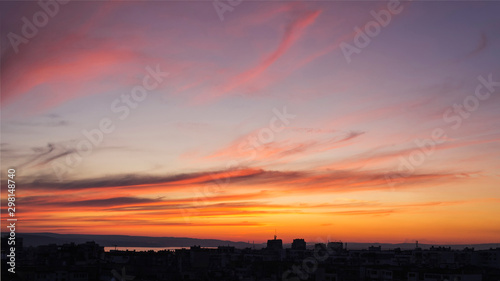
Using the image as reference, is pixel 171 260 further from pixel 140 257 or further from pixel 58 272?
pixel 58 272

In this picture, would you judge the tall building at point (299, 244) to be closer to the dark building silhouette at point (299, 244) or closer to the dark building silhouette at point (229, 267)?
the dark building silhouette at point (299, 244)

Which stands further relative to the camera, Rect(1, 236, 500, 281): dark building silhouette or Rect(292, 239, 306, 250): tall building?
Rect(292, 239, 306, 250): tall building

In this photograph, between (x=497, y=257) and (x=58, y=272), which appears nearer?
(x=58, y=272)

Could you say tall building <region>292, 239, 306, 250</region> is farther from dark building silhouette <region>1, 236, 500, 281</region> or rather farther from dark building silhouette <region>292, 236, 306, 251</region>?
dark building silhouette <region>1, 236, 500, 281</region>

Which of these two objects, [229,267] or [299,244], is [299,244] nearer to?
[299,244]

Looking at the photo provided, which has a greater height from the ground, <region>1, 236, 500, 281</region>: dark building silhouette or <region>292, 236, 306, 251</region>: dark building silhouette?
<region>1, 236, 500, 281</region>: dark building silhouette

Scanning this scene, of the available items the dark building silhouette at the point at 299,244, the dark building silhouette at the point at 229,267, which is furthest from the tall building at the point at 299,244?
the dark building silhouette at the point at 229,267

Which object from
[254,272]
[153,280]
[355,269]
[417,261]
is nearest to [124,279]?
[153,280]

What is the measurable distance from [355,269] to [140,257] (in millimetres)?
42575

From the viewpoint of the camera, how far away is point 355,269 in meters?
77.8

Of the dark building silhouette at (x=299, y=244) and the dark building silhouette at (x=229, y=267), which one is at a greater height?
the dark building silhouette at (x=229, y=267)

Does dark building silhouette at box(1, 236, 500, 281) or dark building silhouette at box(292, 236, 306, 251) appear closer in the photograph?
dark building silhouette at box(1, 236, 500, 281)

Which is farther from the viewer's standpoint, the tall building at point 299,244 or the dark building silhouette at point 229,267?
the tall building at point 299,244

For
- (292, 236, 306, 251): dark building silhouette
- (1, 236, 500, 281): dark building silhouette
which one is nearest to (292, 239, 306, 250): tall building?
(292, 236, 306, 251): dark building silhouette
